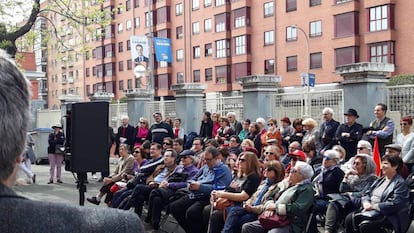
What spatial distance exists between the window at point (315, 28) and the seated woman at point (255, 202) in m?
38.7

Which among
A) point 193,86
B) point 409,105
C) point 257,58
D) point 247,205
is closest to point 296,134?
point 409,105

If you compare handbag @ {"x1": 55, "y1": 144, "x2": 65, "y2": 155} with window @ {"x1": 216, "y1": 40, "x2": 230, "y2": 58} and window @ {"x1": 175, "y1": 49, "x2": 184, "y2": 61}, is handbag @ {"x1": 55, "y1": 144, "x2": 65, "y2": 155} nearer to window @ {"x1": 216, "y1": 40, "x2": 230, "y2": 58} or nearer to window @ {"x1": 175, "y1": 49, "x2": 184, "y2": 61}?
window @ {"x1": 216, "y1": 40, "x2": 230, "y2": 58}

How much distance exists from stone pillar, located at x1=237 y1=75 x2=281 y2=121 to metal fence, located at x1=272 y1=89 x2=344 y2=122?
0.21 m

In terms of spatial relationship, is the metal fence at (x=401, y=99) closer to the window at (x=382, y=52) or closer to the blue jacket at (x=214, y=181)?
the blue jacket at (x=214, y=181)

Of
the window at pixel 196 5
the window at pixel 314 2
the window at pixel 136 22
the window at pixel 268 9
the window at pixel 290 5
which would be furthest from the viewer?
the window at pixel 136 22

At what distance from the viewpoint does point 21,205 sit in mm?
1365

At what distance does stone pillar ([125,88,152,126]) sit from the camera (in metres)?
21.9

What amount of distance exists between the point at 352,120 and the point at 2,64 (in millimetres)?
9621

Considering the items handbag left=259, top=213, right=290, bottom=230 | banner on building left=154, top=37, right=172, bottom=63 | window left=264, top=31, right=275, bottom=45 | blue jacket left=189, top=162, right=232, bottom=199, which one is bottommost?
handbag left=259, top=213, right=290, bottom=230

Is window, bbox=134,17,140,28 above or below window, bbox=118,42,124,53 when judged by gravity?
above

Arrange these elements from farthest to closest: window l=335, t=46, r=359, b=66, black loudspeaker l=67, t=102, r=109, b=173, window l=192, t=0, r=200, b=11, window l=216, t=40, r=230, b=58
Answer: window l=192, t=0, r=200, b=11
window l=216, t=40, r=230, b=58
window l=335, t=46, r=359, b=66
black loudspeaker l=67, t=102, r=109, b=173

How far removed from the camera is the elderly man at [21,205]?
136 centimetres

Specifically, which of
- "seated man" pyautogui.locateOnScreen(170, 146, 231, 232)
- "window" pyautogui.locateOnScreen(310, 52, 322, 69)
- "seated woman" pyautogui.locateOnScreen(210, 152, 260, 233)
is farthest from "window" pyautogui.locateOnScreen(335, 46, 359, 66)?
"seated woman" pyautogui.locateOnScreen(210, 152, 260, 233)

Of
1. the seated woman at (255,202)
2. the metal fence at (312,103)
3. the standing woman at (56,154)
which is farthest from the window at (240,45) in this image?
→ the seated woman at (255,202)
